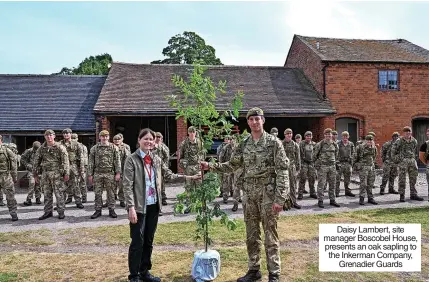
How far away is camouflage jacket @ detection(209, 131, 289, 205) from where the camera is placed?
15.2 ft

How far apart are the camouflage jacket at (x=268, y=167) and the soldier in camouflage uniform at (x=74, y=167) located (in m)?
6.87

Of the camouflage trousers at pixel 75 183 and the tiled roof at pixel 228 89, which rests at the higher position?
the tiled roof at pixel 228 89

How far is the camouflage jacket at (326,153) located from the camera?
33.6 feet

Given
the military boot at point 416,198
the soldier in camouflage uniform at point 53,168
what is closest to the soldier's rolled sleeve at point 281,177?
the soldier in camouflage uniform at point 53,168

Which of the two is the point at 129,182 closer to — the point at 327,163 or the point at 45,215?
the point at 45,215

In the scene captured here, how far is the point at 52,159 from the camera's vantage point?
885 cm

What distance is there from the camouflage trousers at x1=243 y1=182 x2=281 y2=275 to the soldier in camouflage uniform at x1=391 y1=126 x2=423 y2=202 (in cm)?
737

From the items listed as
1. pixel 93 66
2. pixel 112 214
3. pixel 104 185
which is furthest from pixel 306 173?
pixel 93 66

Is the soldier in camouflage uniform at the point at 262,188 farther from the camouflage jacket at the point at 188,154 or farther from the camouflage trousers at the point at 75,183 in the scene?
the camouflage trousers at the point at 75,183

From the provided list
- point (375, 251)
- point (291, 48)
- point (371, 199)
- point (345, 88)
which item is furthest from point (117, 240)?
point (291, 48)

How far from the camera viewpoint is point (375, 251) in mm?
5410

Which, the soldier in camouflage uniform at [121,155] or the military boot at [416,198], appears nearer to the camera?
the soldier in camouflage uniform at [121,155]

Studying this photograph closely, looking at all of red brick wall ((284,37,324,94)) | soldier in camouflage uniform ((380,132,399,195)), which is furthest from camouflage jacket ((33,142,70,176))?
red brick wall ((284,37,324,94))

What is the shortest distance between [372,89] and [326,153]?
9.83 metres
